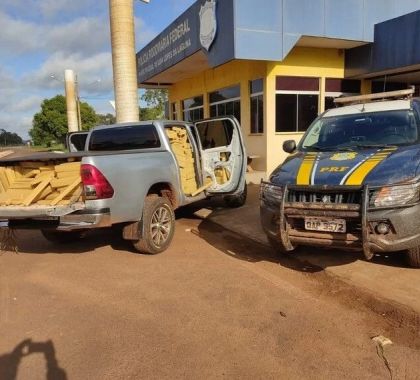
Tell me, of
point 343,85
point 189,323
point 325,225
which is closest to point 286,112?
point 343,85

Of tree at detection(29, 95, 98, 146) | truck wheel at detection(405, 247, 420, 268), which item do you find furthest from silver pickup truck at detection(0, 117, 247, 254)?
tree at detection(29, 95, 98, 146)

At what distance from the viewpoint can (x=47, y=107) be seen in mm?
64000

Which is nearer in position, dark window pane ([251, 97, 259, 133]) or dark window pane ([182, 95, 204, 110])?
dark window pane ([251, 97, 259, 133])

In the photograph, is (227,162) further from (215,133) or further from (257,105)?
(257,105)

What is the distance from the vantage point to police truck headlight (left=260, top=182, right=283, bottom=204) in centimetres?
467

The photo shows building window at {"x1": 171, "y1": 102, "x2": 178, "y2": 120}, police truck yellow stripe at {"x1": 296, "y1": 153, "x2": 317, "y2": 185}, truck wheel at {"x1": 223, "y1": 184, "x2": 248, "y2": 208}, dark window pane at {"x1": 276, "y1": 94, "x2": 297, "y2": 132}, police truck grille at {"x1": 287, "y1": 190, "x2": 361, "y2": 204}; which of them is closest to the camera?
police truck grille at {"x1": 287, "y1": 190, "x2": 361, "y2": 204}

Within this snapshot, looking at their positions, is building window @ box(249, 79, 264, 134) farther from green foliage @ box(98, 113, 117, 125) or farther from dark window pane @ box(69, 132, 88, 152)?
green foliage @ box(98, 113, 117, 125)

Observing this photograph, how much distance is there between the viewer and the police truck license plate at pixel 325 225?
4215mm

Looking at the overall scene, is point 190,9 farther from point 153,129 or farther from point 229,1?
point 153,129

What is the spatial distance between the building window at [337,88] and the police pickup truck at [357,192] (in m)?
9.16

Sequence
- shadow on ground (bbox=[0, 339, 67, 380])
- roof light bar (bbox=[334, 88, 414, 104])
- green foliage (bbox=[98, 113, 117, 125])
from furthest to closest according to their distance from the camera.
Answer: green foliage (bbox=[98, 113, 117, 125]) → roof light bar (bbox=[334, 88, 414, 104]) → shadow on ground (bbox=[0, 339, 67, 380])

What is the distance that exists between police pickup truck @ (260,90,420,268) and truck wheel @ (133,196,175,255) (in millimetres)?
1597

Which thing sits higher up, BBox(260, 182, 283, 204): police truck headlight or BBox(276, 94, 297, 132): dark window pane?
BBox(276, 94, 297, 132): dark window pane

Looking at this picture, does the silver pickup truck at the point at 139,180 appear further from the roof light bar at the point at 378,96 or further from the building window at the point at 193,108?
the building window at the point at 193,108
